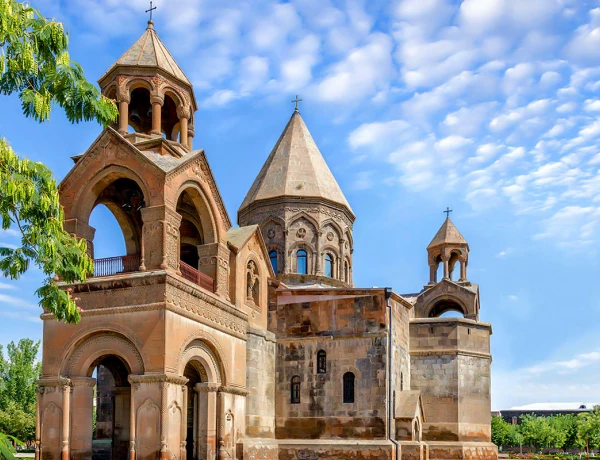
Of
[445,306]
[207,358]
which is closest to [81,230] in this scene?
[207,358]

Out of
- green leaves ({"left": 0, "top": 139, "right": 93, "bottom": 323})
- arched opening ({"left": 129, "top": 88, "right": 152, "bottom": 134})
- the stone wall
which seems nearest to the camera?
green leaves ({"left": 0, "top": 139, "right": 93, "bottom": 323})

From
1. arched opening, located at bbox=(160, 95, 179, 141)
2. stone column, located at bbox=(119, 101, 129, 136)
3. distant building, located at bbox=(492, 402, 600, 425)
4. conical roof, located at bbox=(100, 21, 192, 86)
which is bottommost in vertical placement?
distant building, located at bbox=(492, 402, 600, 425)

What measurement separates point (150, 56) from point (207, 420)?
927 centimetres

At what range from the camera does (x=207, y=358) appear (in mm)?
18234

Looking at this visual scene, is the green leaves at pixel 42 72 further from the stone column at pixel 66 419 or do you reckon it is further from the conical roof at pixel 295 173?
the conical roof at pixel 295 173

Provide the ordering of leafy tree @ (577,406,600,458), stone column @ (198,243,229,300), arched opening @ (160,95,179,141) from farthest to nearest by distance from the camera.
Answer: leafy tree @ (577,406,600,458) < arched opening @ (160,95,179,141) < stone column @ (198,243,229,300)

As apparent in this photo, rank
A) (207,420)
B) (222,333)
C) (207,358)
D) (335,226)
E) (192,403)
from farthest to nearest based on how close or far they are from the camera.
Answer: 1. (335,226)
2. (192,403)
3. (222,333)
4. (207,358)
5. (207,420)

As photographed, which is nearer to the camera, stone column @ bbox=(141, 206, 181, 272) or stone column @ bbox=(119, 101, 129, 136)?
stone column @ bbox=(141, 206, 181, 272)

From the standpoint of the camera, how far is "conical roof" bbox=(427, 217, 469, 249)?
1203 inches

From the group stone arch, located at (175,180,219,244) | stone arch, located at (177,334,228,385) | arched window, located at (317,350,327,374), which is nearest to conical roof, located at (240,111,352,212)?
arched window, located at (317,350,327,374)

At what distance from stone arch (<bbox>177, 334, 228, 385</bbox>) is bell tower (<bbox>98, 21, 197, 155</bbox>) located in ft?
16.4

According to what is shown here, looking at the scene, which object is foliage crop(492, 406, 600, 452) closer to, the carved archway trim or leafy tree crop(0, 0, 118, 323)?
the carved archway trim

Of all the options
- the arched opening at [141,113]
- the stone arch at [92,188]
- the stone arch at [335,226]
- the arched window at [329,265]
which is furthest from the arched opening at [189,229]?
the stone arch at [335,226]

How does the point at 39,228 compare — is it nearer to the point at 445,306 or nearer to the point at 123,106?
the point at 123,106
